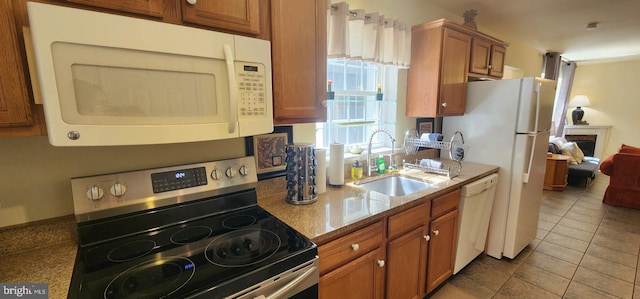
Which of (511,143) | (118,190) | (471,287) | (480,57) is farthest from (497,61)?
(118,190)

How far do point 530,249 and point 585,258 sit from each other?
414 millimetres

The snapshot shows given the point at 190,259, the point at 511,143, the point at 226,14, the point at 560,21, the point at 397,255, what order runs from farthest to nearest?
the point at 560,21, the point at 511,143, the point at 397,255, the point at 226,14, the point at 190,259

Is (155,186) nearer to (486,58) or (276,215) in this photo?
(276,215)

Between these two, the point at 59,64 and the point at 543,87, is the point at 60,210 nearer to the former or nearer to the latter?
the point at 59,64

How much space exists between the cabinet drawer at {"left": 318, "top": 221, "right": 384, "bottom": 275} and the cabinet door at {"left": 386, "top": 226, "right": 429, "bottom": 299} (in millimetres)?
159

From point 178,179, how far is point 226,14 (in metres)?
0.77

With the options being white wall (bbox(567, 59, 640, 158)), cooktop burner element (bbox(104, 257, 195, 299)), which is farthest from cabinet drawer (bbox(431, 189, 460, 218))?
white wall (bbox(567, 59, 640, 158))

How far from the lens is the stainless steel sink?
6.84 ft

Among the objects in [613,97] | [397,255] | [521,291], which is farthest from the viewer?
[613,97]

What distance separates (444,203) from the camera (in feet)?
6.13

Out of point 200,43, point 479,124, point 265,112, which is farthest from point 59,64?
point 479,124

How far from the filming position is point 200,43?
97 cm

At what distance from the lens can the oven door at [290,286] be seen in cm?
91

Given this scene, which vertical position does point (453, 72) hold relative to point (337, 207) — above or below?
above
